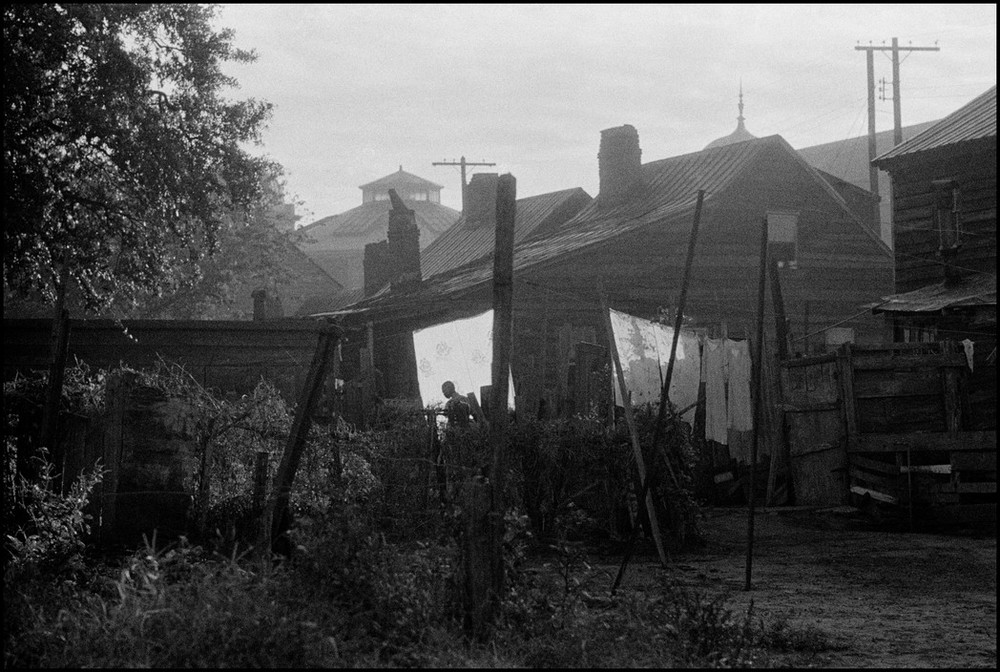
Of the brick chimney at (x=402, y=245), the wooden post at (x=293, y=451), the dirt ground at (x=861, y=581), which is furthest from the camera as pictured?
the brick chimney at (x=402, y=245)

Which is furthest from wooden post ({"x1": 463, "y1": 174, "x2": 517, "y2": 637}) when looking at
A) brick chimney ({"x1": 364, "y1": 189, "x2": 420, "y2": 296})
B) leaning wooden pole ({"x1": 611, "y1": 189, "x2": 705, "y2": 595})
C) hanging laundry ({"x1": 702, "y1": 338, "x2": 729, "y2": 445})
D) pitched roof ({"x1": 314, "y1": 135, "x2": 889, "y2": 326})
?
brick chimney ({"x1": 364, "y1": 189, "x2": 420, "y2": 296})

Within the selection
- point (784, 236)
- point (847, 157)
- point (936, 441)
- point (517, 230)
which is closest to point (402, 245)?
point (517, 230)

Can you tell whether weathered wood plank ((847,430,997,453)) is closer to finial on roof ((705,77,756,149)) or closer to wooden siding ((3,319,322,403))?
wooden siding ((3,319,322,403))

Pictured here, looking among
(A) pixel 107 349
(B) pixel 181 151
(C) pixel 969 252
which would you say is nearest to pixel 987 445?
(C) pixel 969 252

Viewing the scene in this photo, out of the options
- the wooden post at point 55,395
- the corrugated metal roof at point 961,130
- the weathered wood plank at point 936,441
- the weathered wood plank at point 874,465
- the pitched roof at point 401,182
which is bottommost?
the weathered wood plank at point 874,465

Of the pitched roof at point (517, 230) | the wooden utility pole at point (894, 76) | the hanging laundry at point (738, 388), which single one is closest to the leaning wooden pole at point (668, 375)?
the hanging laundry at point (738, 388)

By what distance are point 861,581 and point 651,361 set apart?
555 cm

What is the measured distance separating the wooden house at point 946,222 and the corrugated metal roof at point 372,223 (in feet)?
189

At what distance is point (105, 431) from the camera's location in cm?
1020

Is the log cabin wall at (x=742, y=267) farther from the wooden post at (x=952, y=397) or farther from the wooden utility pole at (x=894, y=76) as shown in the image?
the wooden utility pole at (x=894, y=76)

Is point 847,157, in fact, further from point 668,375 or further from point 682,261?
point 668,375

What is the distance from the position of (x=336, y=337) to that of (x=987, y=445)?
8522mm

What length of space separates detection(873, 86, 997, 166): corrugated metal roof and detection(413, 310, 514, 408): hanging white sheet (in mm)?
9007

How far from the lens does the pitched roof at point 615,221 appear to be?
2456cm
